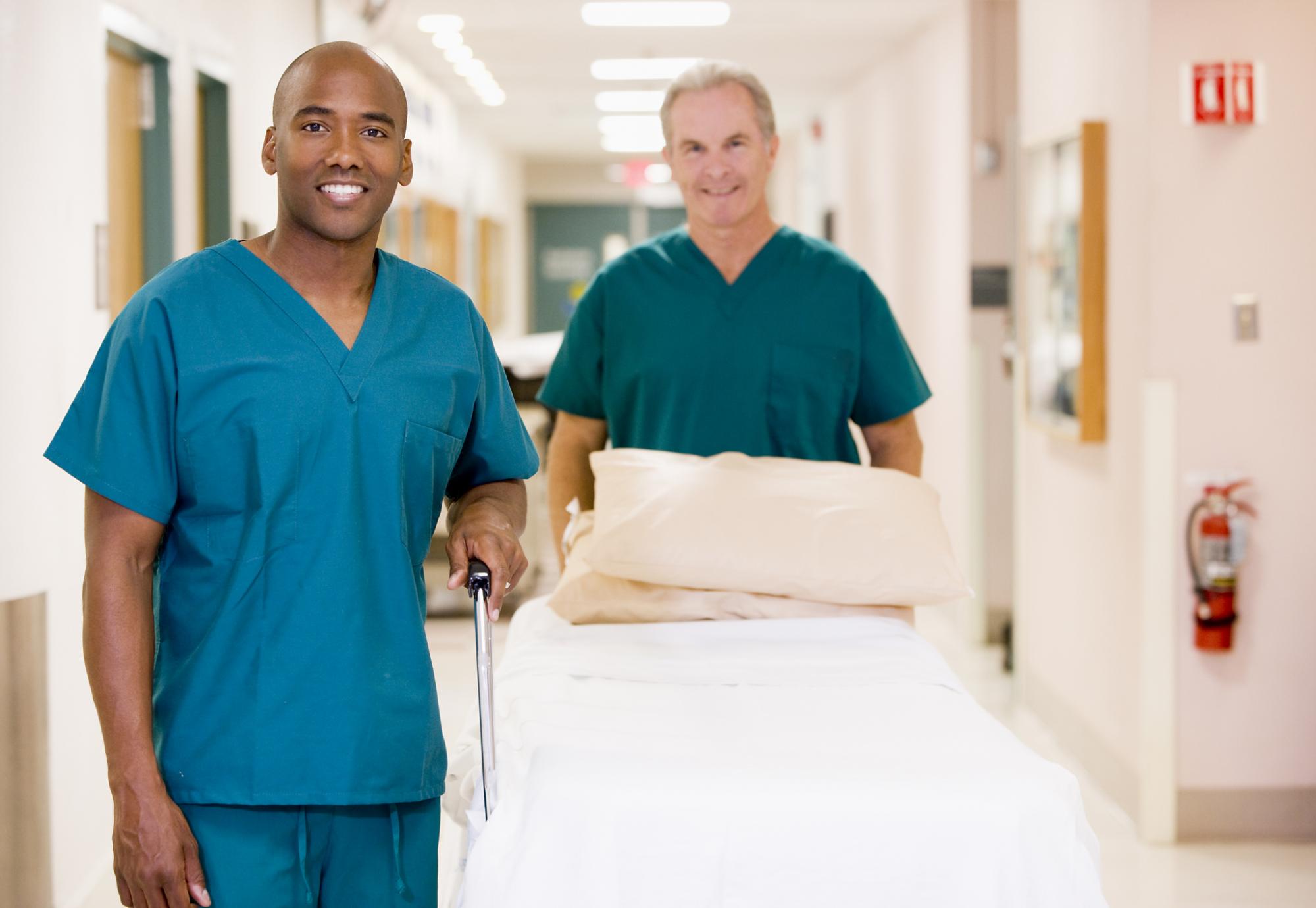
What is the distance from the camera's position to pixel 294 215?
1439 mm

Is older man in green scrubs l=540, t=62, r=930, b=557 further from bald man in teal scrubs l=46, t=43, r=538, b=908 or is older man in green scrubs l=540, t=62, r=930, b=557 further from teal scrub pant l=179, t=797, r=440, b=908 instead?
teal scrub pant l=179, t=797, r=440, b=908

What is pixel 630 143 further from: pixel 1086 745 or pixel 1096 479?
pixel 1086 745

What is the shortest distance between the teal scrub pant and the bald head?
27.4 inches

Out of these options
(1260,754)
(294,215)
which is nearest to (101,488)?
(294,215)

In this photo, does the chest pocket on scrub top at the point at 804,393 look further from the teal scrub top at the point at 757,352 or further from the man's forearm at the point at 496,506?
the man's forearm at the point at 496,506

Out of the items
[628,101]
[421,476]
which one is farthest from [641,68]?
[421,476]

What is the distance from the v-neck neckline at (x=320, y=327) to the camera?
4.68 feet

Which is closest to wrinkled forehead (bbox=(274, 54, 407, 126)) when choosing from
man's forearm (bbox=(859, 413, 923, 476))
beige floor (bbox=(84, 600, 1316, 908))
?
man's forearm (bbox=(859, 413, 923, 476))

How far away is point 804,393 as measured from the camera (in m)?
2.43

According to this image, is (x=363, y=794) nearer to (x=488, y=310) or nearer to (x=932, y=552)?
(x=932, y=552)

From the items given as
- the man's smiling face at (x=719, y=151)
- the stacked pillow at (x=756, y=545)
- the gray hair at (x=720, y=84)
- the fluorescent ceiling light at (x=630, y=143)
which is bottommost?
the stacked pillow at (x=756, y=545)

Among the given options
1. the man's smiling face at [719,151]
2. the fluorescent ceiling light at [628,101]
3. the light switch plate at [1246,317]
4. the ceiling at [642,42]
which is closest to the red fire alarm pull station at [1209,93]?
the light switch plate at [1246,317]

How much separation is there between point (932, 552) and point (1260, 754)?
1.68 metres

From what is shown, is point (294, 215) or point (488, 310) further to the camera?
point (488, 310)
